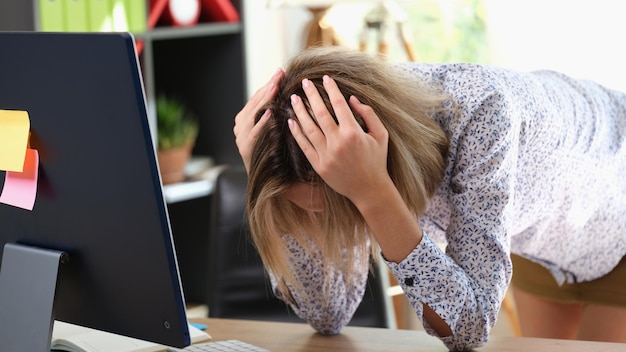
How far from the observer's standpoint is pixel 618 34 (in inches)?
108

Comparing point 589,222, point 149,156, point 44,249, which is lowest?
point 589,222

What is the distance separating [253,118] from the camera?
51.3 inches

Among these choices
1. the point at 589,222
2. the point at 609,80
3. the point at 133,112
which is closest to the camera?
the point at 133,112

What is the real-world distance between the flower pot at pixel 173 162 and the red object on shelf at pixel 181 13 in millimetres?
409

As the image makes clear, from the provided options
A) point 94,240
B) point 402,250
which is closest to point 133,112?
point 94,240

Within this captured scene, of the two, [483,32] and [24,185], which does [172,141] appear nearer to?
[483,32]

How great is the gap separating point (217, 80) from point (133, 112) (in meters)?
2.28

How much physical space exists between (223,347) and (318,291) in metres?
0.22

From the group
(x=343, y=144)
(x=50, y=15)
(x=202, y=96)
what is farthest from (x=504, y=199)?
(x=202, y=96)

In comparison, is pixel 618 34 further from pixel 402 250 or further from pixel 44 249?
pixel 44 249

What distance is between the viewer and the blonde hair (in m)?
1.23

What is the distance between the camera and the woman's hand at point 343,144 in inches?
45.6

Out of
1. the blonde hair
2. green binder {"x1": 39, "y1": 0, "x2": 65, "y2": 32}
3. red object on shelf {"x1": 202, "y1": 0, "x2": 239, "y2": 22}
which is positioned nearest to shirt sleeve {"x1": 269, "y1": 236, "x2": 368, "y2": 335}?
the blonde hair

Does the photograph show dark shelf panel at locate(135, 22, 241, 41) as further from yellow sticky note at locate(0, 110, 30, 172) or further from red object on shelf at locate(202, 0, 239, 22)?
yellow sticky note at locate(0, 110, 30, 172)
